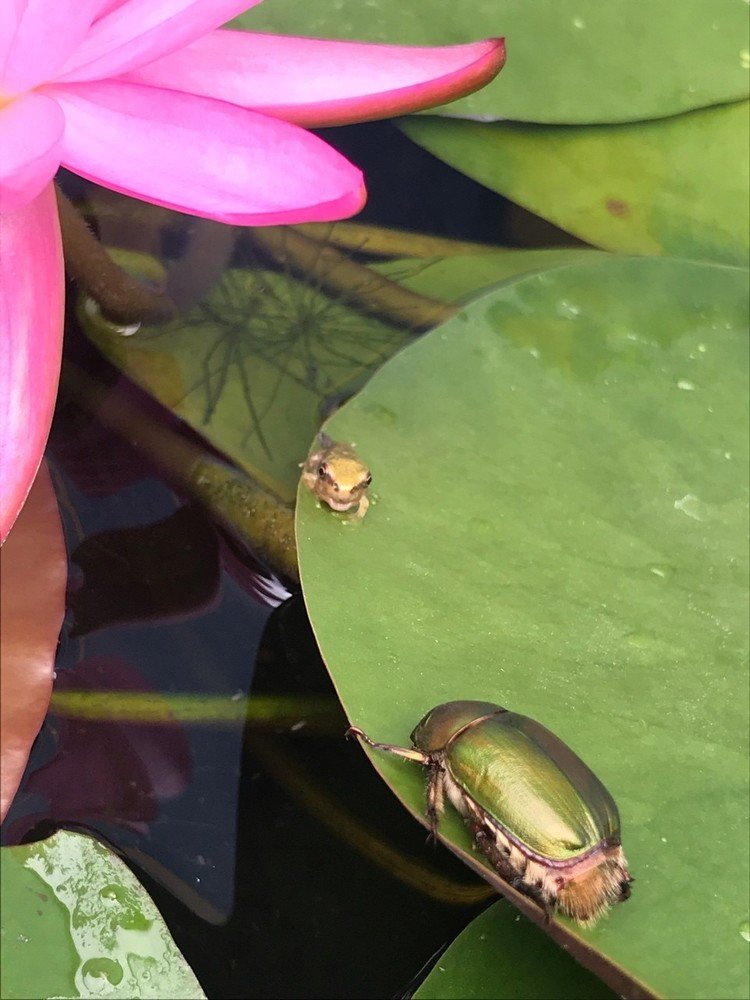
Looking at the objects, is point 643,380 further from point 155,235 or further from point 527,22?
point 155,235

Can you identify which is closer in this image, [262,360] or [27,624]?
[27,624]

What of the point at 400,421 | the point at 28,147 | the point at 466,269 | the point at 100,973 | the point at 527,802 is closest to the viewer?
the point at 28,147

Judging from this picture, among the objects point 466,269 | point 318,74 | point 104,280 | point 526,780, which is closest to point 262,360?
point 104,280

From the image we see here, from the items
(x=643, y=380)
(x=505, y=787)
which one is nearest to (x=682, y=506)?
(x=643, y=380)

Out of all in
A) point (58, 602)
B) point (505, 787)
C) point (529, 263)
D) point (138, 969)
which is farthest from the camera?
point (529, 263)

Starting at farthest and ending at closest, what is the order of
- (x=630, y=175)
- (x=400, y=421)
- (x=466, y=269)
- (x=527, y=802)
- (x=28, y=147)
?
(x=466, y=269) → (x=630, y=175) → (x=400, y=421) → (x=527, y=802) → (x=28, y=147)

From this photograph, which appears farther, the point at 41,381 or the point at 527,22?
the point at 527,22

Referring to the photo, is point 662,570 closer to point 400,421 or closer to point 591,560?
point 591,560
